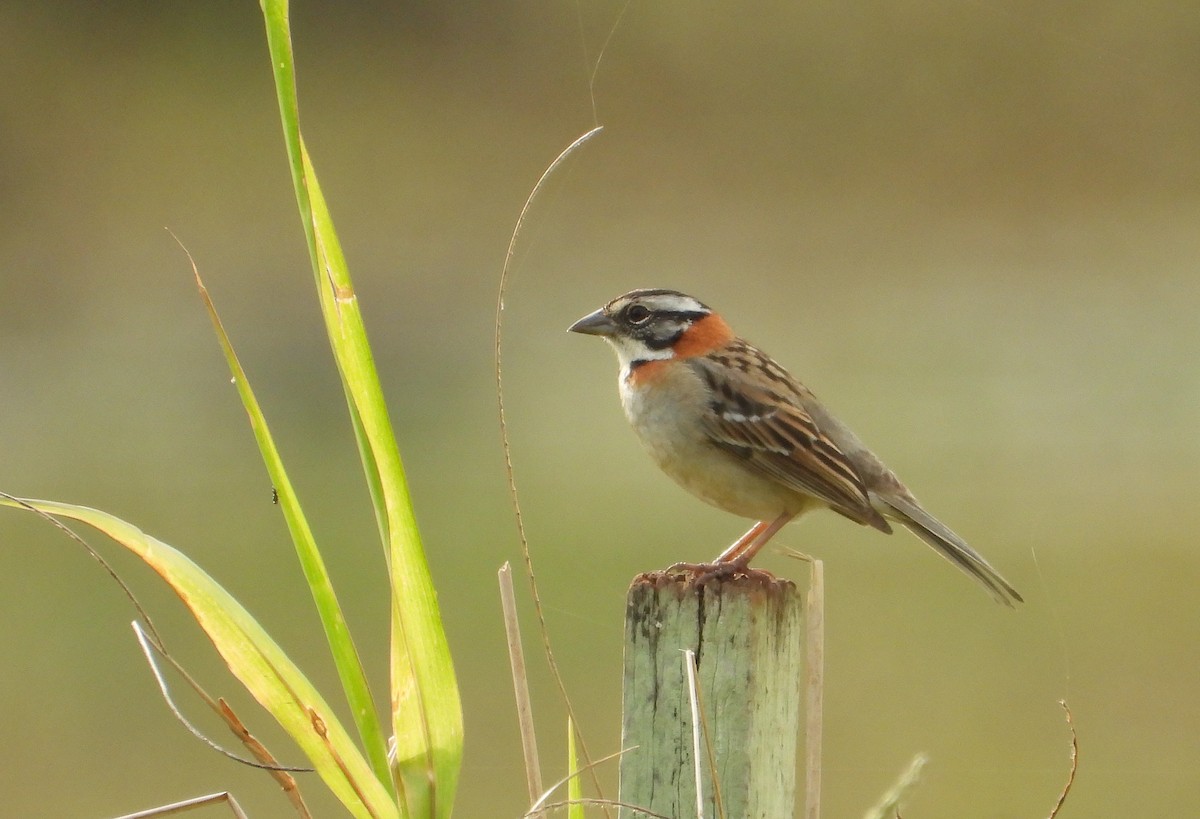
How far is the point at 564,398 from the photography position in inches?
669

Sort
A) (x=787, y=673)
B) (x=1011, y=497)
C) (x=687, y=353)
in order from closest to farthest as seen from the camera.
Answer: (x=787, y=673)
(x=687, y=353)
(x=1011, y=497)

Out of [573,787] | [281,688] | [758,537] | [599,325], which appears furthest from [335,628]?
[599,325]

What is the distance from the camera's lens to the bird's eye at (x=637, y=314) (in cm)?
470

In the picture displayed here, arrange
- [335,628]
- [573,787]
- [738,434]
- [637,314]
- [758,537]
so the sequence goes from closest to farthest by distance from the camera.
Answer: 1. [335,628]
2. [573,787]
3. [738,434]
4. [758,537]
5. [637,314]

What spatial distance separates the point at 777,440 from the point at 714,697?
5.69ft

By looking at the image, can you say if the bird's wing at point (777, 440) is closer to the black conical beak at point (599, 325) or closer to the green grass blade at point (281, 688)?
the black conical beak at point (599, 325)

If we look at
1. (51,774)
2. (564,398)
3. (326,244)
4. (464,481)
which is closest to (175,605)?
(51,774)

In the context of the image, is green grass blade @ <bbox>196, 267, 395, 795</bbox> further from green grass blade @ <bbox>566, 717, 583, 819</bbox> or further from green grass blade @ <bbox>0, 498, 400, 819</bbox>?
green grass blade @ <bbox>566, 717, 583, 819</bbox>

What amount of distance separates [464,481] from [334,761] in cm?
1249

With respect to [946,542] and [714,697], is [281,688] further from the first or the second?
[946,542]

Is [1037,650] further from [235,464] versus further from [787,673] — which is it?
[787,673]

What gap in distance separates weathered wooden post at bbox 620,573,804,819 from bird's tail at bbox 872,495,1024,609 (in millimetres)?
1411

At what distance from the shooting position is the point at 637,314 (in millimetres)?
4715

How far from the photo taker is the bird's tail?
14.2ft
